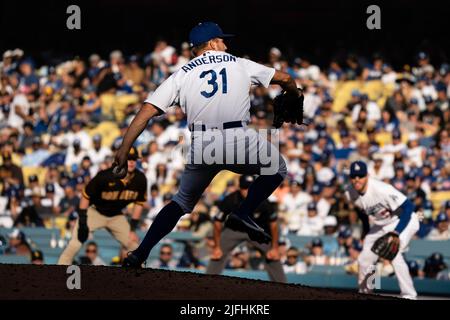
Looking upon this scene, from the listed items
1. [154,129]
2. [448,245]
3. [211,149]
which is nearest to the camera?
[211,149]

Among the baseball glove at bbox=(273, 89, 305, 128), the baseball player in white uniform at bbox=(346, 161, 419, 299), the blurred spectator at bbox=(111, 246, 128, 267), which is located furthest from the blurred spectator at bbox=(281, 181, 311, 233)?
the baseball glove at bbox=(273, 89, 305, 128)

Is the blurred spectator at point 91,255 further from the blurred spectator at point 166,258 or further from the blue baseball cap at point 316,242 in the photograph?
the blue baseball cap at point 316,242

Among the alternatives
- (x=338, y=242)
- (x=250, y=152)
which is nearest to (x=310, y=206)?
(x=338, y=242)

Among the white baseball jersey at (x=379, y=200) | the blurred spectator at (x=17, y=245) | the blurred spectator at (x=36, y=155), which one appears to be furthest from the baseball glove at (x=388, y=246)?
the blurred spectator at (x=36, y=155)

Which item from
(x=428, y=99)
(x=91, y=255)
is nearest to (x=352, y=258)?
(x=91, y=255)

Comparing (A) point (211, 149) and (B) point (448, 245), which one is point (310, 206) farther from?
(A) point (211, 149)

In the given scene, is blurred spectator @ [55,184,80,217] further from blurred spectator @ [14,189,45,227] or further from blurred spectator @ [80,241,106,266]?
blurred spectator @ [80,241,106,266]

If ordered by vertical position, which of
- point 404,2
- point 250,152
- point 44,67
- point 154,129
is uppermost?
point 404,2
